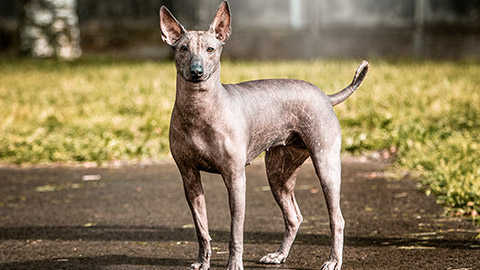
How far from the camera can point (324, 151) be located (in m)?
4.00

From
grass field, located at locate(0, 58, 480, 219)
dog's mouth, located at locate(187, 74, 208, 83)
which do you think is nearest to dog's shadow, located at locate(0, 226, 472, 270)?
grass field, located at locate(0, 58, 480, 219)

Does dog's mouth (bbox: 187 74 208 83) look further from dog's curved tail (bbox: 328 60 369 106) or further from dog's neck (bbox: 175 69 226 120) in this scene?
dog's curved tail (bbox: 328 60 369 106)

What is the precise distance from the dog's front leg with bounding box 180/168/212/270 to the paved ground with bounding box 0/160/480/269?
0.29 meters

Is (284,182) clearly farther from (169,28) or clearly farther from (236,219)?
(169,28)

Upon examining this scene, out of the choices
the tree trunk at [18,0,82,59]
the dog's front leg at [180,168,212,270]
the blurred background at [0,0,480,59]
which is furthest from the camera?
the tree trunk at [18,0,82,59]

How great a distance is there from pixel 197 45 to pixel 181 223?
2144mm

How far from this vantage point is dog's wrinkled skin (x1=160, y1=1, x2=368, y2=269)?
3.66 metres

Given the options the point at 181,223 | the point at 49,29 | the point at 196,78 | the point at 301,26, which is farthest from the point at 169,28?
the point at 49,29

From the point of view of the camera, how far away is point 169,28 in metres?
3.70

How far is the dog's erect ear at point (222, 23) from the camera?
12.1 feet

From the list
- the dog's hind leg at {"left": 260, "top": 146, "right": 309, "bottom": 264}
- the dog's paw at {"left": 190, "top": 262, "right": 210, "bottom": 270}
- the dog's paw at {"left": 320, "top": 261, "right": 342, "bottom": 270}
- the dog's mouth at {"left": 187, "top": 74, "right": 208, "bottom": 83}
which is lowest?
the dog's paw at {"left": 320, "top": 261, "right": 342, "bottom": 270}

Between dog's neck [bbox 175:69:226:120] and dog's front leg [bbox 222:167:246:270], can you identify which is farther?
dog's front leg [bbox 222:167:246:270]

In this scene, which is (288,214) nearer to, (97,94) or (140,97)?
(140,97)

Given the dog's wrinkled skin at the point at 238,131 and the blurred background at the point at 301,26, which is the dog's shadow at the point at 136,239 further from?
the blurred background at the point at 301,26
